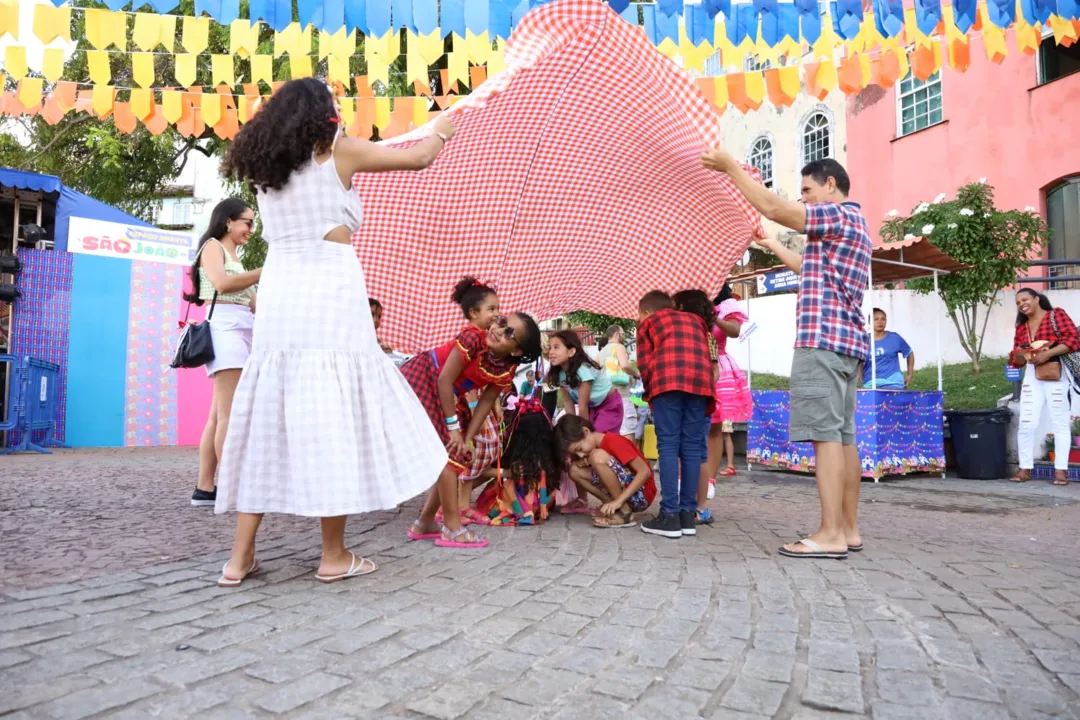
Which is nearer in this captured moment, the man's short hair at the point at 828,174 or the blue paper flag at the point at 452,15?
the man's short hair at the point at 828,174

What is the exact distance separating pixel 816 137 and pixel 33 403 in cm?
1780

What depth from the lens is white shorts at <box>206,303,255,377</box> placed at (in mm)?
4316

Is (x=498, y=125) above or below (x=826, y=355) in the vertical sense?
above

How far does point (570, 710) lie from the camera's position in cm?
168

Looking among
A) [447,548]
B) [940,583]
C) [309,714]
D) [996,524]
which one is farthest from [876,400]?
[309,714]

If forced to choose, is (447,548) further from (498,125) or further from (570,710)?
(498,125)

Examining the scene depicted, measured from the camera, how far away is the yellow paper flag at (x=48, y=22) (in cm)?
539

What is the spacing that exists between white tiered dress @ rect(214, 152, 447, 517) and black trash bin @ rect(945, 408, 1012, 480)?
22.7 feet

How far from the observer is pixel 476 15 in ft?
18.3

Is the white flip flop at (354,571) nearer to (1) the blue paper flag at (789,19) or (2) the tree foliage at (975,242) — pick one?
(1) the blue paper flag at (789,19)

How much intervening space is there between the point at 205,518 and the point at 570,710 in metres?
3.33

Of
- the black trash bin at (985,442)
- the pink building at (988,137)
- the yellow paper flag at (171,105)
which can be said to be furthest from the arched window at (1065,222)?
the yellow paper flag at (171,105)

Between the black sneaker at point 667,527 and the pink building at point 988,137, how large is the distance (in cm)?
1222

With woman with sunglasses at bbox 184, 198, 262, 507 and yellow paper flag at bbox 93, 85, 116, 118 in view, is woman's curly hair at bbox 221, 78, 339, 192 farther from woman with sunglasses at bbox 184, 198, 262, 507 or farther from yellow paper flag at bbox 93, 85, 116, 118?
yellow paper flag at bbox 93, 85, 116, 118
